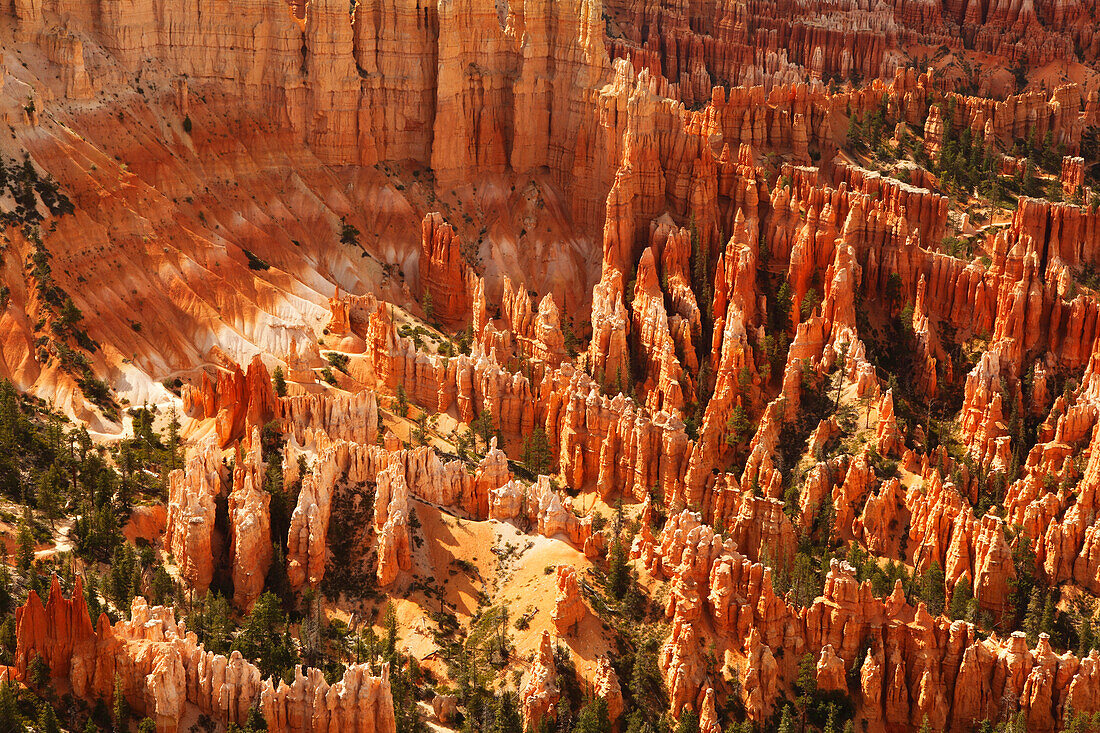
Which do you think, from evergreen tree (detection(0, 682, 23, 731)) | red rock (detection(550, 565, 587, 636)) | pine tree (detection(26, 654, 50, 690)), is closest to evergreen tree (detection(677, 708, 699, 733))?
red rock (detection(550, 565, 587, 636))

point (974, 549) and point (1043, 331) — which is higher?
point (1043, 331)

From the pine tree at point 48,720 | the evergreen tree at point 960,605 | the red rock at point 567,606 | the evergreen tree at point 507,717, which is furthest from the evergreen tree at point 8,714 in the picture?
the evergreen tree at point 960,605

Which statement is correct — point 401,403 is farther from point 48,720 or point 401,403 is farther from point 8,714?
point 8,714

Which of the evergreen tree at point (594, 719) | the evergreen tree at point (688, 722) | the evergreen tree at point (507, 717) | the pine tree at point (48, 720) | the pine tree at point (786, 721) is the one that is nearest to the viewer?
the pine tree at point (48, 720)

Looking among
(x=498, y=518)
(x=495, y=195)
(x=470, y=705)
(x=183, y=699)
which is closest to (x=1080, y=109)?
(x=495, y=195)

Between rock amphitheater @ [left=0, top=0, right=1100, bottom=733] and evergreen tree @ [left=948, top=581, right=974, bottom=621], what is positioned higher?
rock amphitheater @ [left=0, top=0, right=1100, bottom=733]

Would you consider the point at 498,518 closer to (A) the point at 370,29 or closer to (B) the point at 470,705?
(B) the point at 470,705

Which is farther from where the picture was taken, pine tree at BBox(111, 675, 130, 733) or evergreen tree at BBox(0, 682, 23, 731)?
pine tree at BBox(111, 675, 130, 733)

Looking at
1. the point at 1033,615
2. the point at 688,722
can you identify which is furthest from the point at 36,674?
the point at 1033,615

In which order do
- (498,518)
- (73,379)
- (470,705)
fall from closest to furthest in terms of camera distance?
(470,705), (498,518), (73,379)

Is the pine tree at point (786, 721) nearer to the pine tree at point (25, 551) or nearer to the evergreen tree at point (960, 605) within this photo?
the evergreen tree at point (960, 605)

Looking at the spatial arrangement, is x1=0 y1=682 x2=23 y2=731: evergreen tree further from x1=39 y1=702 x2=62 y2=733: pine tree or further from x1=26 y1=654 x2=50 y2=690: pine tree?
x1=26 y1=654 x2=50 y2=690: pine tree
